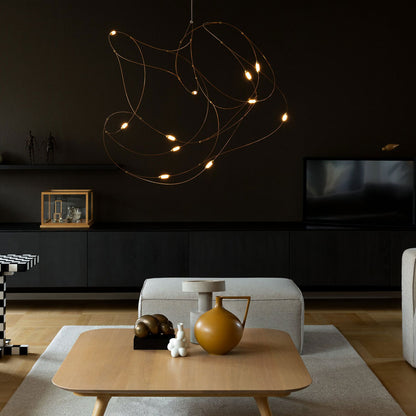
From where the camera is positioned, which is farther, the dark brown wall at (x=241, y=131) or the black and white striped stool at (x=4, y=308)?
the dark brown wall at (x=241, y=131)

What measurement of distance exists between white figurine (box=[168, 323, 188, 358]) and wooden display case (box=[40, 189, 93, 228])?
2.53 metres

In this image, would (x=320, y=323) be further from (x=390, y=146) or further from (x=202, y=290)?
(x=202, y=290)

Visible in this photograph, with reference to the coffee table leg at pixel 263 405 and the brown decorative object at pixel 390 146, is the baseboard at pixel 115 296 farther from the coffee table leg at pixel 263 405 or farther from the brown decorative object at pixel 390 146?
the coffee table leg at pixel 263 405

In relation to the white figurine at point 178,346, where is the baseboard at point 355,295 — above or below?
below

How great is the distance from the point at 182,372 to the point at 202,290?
0.47 meters

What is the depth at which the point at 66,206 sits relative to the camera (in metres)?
4.92

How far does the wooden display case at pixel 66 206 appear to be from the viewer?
4883mm

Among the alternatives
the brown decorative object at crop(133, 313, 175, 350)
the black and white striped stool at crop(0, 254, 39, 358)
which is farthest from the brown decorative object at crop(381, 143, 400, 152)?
the brown decorative object at crop(133, 313, 175, 350)

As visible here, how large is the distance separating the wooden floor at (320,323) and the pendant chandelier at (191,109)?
4.02ft

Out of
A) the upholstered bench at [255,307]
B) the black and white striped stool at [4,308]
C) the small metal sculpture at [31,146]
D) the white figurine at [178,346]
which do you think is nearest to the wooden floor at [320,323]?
the black and white striped stool at [4,308]

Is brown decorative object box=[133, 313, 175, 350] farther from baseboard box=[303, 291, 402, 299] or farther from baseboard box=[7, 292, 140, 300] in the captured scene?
baseboard box=[303, 291, 402, 299]

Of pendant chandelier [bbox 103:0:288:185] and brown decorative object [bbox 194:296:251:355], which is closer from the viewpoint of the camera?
brown decorative object [bbox 194:296:251:355]

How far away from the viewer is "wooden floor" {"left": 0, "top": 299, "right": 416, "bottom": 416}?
3.08 metres

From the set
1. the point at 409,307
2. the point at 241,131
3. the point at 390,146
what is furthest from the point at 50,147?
the point at 409,307
